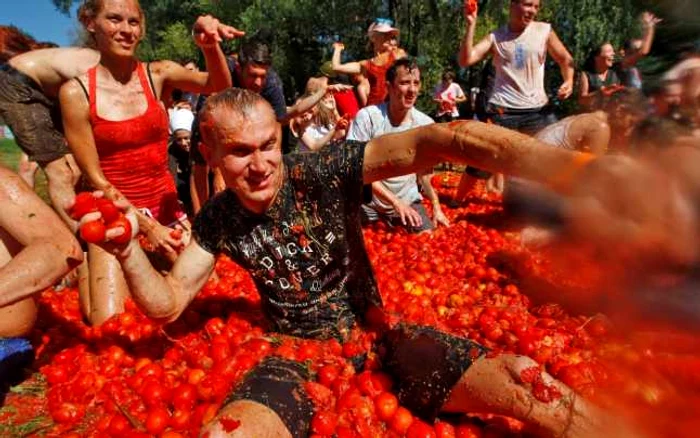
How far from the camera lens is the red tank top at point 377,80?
722 cm

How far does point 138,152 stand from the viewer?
3.84 meters

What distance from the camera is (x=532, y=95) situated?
6102 mm

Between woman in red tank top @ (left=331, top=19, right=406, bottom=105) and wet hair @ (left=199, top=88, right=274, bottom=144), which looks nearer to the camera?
wet hair @ (left=199, top=88, right=274, bottom=144)

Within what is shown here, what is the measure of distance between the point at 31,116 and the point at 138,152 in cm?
79

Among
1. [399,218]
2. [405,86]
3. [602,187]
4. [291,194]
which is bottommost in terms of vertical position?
[399,218]

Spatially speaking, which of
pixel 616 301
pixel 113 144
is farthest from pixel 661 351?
pixel 113 144

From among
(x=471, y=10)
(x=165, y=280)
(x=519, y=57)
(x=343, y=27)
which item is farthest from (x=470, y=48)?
(x=343, y=27)

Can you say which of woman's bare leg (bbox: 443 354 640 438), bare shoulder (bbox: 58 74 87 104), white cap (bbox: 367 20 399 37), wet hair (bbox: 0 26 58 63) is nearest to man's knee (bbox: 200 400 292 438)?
woman's bare leg (bbox: 443 354 640 438)

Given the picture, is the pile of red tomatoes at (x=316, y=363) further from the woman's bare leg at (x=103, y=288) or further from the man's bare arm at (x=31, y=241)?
the man's bare arm at (x=31, y=241)

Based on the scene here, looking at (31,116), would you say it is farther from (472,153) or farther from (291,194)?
(472,153)

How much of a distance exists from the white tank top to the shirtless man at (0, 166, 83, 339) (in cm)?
531

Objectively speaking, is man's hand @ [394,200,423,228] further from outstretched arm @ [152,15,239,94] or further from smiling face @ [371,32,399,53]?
smiling face @ [371,32,399,53]

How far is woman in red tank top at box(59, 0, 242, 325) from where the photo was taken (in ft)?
11.2

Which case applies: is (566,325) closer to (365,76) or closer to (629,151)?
(629,151)
